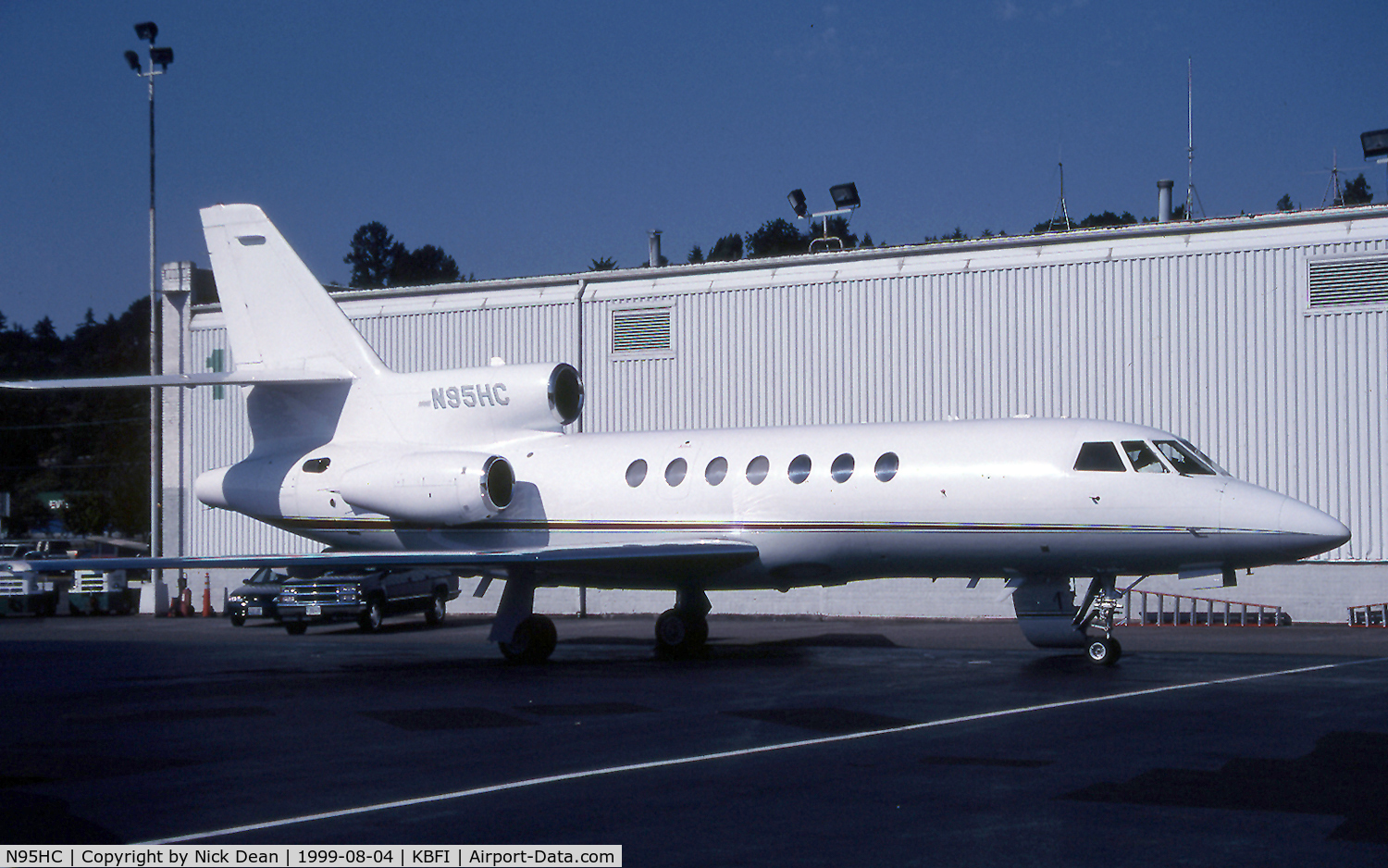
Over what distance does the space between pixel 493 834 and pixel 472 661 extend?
41.6 feet

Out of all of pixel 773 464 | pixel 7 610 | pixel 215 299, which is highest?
pixel 215 299

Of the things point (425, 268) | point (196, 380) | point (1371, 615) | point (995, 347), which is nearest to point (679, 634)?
point (196, 380)

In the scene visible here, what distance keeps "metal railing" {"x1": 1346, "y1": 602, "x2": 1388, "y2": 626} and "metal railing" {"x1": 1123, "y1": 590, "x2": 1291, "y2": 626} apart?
1235 millimetres

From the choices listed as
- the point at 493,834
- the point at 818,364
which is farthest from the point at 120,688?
the point at 818,364

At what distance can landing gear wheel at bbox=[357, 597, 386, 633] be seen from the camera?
27.5 meters

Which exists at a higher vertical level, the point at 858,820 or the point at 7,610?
the point at 858,820

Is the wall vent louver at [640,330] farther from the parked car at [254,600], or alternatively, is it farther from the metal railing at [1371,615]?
the metal railing at [1371,615]

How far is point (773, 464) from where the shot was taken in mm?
18781

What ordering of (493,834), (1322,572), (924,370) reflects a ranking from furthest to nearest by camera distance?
1. (924,370)
2. (1322,572)
3. (493,834)

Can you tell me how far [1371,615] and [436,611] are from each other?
1859 cm

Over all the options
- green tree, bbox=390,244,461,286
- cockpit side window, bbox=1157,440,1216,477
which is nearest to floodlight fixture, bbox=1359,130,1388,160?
cockpit side window, bbox=1157,440,1216,477

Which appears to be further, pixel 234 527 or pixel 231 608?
pixel 234 527

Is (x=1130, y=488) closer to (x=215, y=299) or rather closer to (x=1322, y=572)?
(x=1322, y=572)

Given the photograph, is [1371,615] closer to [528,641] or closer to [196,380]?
[528,641]
